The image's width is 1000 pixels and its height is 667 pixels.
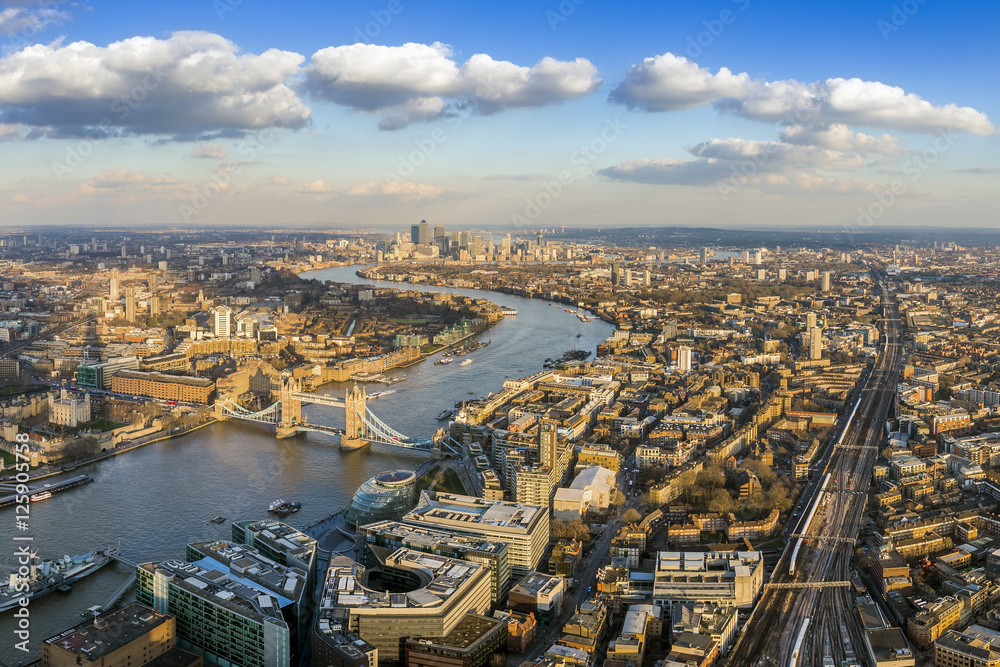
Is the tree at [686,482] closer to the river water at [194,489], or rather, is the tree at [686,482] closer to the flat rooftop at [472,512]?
the flat rooftop at [472,512]

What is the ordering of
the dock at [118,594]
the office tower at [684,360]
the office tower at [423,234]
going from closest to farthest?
the dock at [118,594] < the office tower at [684,360] < the office tower at [423,234]

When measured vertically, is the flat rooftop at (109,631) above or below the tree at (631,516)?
above

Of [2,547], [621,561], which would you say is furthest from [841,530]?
[2,547]

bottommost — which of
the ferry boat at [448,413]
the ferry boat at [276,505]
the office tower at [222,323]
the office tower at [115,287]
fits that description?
the ferry boat at [276,505]

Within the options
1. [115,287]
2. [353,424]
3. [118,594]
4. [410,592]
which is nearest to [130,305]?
[115,287]

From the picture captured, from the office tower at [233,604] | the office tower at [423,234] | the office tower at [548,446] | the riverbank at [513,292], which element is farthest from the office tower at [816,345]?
the office tower at [423,234]

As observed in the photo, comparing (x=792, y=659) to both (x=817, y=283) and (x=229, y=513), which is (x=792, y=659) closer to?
(x=229, y=513)
